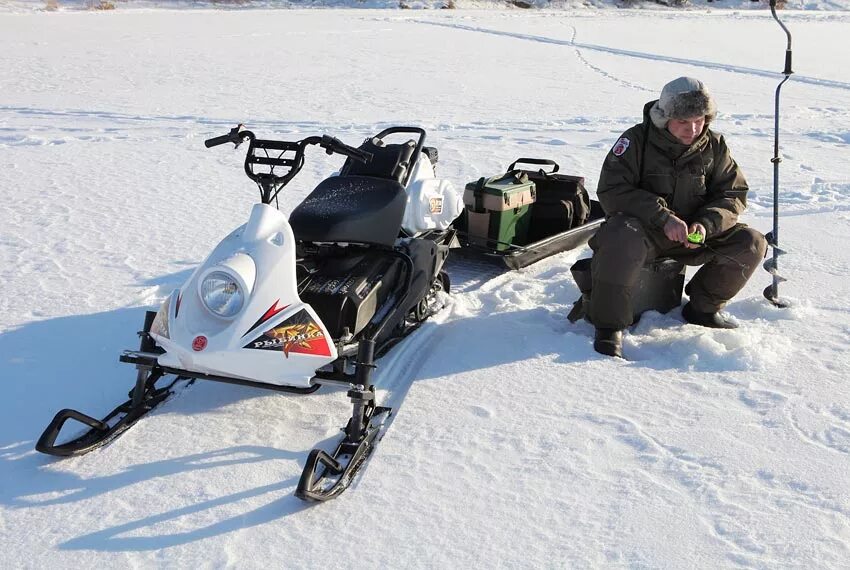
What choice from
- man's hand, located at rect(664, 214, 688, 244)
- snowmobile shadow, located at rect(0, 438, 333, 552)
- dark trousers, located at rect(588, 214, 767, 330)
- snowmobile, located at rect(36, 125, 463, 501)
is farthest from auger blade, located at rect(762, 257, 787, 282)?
snowmobile shadow, located at rect(0, 438, 333, 552)

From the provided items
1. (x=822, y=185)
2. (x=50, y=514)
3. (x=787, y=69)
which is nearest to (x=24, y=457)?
(x=50, y=514)

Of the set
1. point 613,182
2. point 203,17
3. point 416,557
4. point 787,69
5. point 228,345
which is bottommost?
point 416,557

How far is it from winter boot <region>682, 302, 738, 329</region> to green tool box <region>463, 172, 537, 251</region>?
3.69ft

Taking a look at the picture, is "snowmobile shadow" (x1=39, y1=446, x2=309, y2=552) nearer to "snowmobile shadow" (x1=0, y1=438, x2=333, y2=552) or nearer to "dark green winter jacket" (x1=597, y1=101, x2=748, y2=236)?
"snowmobile shadow" (x1=0, y1=438, x2=333, y2=552)

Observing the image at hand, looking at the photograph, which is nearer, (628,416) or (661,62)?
(628,416)

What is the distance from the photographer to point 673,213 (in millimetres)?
3801

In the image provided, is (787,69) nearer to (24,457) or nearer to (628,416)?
(628,416)

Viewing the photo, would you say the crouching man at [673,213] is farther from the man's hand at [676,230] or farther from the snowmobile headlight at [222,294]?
the snowmobile headlight at [222,294]

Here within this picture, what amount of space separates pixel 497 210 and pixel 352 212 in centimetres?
137

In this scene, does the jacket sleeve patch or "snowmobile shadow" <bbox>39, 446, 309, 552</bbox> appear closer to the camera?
"snowmobile shadow" <bbox>39, 446, 309, 552</bbox>

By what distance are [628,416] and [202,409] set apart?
5.21 feet

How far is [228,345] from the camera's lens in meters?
2.87

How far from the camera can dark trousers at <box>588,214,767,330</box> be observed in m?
3.66

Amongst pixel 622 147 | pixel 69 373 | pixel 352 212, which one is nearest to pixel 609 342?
pixel 622 147
